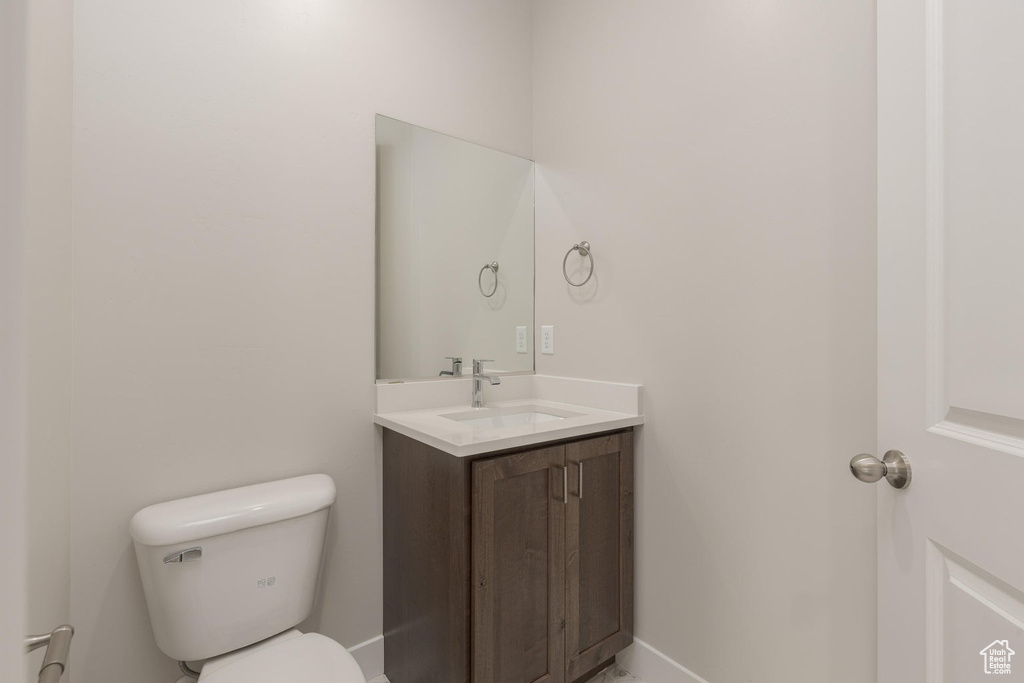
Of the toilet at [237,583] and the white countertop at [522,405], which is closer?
the toilet at [237,583]

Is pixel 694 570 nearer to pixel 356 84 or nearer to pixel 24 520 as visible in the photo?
pixel 24 520

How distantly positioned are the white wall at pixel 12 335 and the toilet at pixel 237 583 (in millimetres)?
1079

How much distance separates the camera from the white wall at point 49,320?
34.8 inches

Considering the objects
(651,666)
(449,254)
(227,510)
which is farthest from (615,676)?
(449,254)

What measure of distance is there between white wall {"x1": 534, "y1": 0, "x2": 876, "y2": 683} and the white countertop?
77 mm

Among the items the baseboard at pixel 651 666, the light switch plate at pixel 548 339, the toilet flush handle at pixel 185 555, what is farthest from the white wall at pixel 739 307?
the toilet flush handle at pixel 185 555

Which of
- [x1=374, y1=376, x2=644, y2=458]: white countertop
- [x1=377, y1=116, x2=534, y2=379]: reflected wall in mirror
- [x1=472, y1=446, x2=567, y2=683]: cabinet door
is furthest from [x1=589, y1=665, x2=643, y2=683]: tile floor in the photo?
[x1=377, y1=116, x2=534, y2=379]: reflected wall in mirror

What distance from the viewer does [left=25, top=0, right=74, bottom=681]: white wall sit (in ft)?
2.90

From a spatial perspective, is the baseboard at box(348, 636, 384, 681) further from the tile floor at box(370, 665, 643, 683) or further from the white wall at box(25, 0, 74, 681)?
the white wall at box(25, 0, 74, 681)

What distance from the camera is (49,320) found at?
99 centimetres

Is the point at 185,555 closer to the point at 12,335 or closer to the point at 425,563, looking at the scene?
the point at 425,563

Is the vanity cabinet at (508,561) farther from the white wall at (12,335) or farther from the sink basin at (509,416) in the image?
the white wall at (12,335)

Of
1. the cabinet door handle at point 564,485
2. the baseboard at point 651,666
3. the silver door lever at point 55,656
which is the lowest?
the baseboard at point 651,666

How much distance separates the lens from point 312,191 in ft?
4.96
